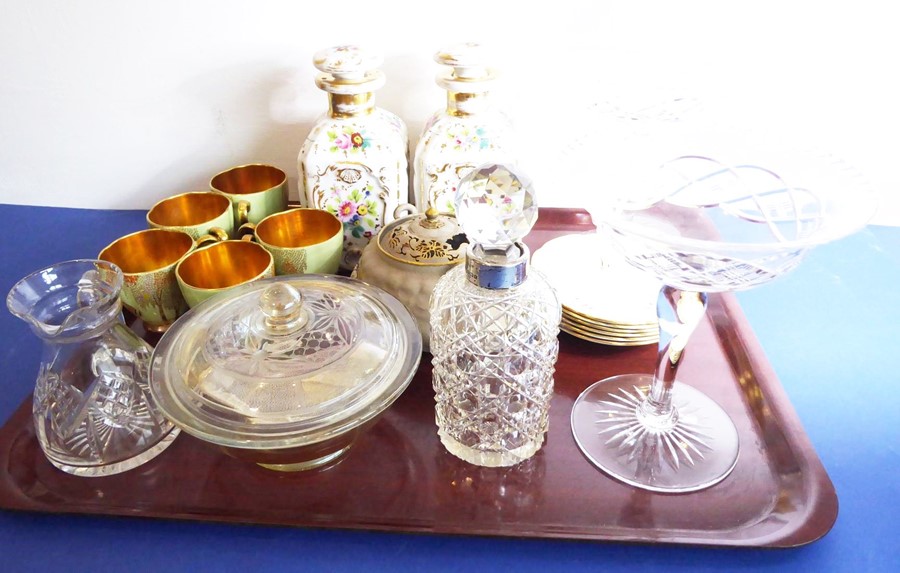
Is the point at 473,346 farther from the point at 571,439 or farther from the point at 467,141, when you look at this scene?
the point at 467,141

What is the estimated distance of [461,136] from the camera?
72 cm

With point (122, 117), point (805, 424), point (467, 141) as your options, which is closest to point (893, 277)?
point (805, 424)

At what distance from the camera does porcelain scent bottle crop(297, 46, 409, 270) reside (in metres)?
0.69

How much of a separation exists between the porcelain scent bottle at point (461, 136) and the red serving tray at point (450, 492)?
0.92 feet

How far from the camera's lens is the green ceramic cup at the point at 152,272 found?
637 millimetres

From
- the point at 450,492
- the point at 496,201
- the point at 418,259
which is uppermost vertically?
the point at 496,201

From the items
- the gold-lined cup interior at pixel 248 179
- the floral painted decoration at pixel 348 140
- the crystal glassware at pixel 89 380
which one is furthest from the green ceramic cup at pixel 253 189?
the crystal glassware at pixel 89 380

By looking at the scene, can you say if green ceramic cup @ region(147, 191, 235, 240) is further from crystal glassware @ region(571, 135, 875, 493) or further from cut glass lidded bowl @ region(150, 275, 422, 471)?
crystal glassware @ region(571, 135, 875, 493)

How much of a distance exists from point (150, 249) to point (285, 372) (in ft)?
1.07

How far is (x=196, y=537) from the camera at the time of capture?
1.61 feet

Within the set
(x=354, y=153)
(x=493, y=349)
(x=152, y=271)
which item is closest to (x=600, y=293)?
(x=493, y=349)

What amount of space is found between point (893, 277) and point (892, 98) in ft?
0.74

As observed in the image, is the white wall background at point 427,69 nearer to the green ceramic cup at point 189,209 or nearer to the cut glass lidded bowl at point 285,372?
the green ceramic cup at point 189,209

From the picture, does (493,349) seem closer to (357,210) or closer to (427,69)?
(357,210)
